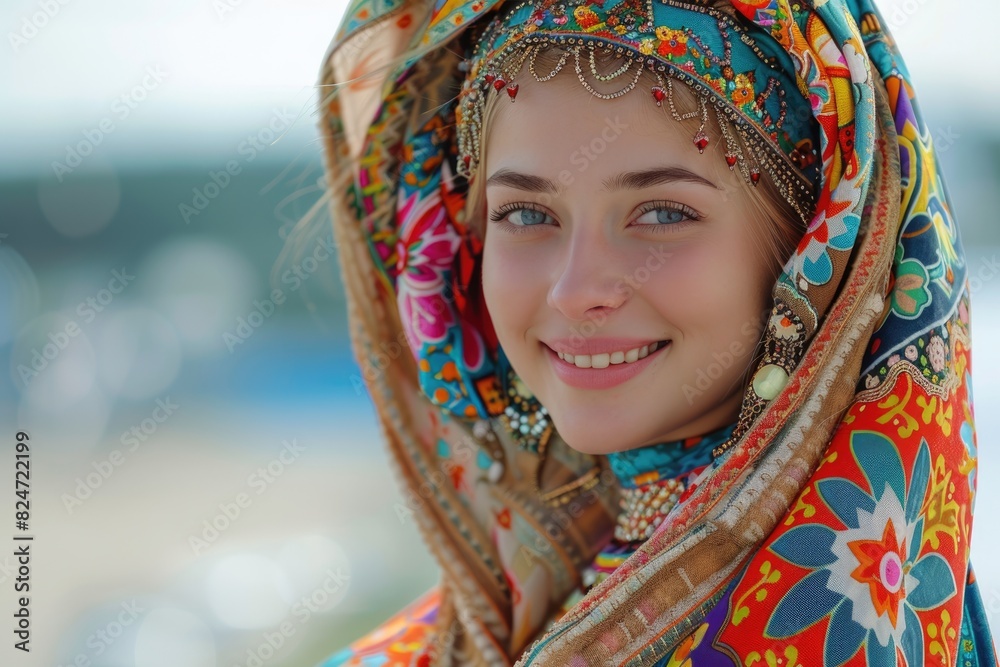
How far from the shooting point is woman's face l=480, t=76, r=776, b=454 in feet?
4.54

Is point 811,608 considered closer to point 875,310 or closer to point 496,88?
point 875,310

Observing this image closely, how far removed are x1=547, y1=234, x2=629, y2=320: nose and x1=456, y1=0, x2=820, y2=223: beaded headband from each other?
215mm

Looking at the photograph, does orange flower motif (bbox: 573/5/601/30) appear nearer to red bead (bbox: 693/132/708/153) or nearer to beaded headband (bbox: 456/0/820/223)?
beaded headband (bbox: 456/0/820/223)

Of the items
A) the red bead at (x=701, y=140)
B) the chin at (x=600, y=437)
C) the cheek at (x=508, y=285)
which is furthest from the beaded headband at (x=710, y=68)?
the chin at (x=600, y=437)

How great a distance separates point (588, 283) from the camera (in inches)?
54.5

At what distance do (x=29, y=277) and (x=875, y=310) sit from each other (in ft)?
33.7

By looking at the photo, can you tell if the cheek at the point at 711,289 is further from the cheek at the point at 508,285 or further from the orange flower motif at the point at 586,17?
the orange flower motif at the point at 586,17

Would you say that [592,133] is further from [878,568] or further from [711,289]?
[878,568]

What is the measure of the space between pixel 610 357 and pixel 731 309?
20cm

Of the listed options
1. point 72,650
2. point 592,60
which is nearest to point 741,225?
point 592,60

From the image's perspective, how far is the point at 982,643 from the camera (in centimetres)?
142

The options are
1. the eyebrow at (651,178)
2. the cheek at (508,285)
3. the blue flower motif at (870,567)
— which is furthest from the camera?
the cheek at (508,285)

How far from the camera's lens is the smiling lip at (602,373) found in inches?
57.0

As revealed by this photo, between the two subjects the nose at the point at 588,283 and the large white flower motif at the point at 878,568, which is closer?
the large white flower motif at the point at 878,568
